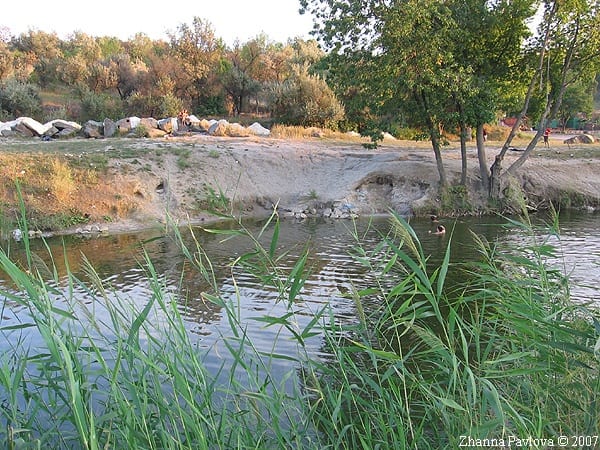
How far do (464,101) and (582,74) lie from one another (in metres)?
4.31

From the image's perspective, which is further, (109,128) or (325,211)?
(109,128)

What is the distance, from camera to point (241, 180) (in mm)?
23078

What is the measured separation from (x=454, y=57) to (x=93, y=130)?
19604 millimetres

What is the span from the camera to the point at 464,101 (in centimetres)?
1806

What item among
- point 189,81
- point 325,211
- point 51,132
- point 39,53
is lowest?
point 325,211

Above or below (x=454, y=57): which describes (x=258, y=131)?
below

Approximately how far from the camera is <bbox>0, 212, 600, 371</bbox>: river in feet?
26.3

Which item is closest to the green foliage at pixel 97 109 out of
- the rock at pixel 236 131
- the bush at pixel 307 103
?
the rock at pixel 236 131

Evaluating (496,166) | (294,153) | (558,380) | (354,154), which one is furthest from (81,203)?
(558,380)

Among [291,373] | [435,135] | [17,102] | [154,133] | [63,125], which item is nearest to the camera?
[291,373]

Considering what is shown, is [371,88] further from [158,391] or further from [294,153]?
[158,391]

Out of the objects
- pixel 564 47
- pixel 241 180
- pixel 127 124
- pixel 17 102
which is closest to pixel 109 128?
pixel 127 124

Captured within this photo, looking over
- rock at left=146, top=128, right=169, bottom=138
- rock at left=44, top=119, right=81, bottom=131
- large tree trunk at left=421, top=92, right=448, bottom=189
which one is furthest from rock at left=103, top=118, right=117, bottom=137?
large tree trunk at left=421, top=92, right=448, bottom=189

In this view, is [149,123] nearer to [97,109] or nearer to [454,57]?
[97,109]
